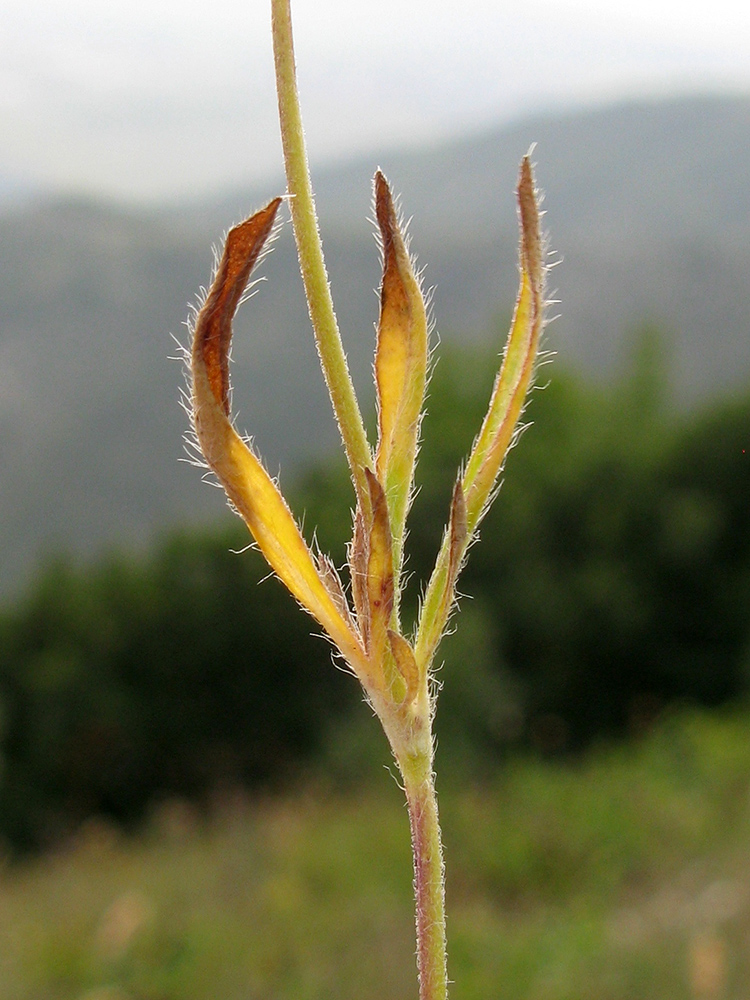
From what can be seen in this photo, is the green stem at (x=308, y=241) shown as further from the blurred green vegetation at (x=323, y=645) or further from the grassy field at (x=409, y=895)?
the blurred green vegetation at (x=323, y=645)

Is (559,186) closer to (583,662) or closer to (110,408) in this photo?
(583,662)

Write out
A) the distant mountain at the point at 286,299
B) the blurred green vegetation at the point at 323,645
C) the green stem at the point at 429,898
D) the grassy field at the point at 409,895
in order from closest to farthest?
the green stem at the point at 429,898
the grassy field at the point at 409,895
the blurred green vegetation at the point at 323,645
the distant mountain at the point at 286,299

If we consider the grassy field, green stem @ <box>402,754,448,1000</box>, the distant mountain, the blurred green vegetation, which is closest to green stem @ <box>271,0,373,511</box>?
green stem @ <box>402,754,448,1000</box>

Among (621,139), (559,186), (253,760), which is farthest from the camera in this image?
(621,139)

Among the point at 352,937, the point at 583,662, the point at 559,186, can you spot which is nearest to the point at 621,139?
the point at 559,186

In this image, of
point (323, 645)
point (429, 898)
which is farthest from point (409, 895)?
point (323, 645)

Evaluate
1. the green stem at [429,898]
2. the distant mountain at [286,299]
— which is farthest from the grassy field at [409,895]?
the distant mountain at [286,299]

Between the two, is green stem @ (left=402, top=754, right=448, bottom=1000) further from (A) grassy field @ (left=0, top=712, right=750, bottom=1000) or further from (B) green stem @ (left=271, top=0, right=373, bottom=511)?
(A) grassy field @ (left=0, top=712, right=750, bottom=1000)
